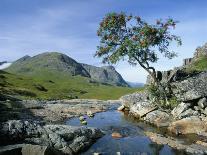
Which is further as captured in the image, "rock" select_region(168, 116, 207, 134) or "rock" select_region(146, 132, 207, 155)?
"rock" select_region(168, 116, 207, 134)

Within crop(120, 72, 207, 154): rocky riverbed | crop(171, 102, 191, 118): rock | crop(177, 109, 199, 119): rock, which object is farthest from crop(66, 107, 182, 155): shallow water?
crop(177, 109, 199, 119): rock

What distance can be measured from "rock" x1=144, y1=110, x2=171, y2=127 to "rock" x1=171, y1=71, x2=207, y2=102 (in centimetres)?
396

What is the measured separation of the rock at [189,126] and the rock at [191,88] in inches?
235

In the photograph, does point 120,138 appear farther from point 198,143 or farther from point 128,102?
point 128,102

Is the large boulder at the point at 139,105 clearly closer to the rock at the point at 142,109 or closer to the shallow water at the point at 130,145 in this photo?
the rock at the point at 142,109

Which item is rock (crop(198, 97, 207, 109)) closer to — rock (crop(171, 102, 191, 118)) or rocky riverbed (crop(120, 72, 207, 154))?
rocky riverbed (crop(120, 72, 207, 154))

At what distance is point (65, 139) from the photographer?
1533 inches

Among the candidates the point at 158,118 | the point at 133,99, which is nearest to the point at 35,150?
the point at 158,118

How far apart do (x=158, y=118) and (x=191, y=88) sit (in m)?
7.74

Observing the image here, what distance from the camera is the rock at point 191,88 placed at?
55.1m

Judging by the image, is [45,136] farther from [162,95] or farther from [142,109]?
[142,109]

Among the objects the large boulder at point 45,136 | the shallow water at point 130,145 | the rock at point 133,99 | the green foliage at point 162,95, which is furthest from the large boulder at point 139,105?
the large boulder at point 45,136

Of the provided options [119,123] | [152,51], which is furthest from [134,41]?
[119,123]

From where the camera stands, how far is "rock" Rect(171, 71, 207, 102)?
55125mm
